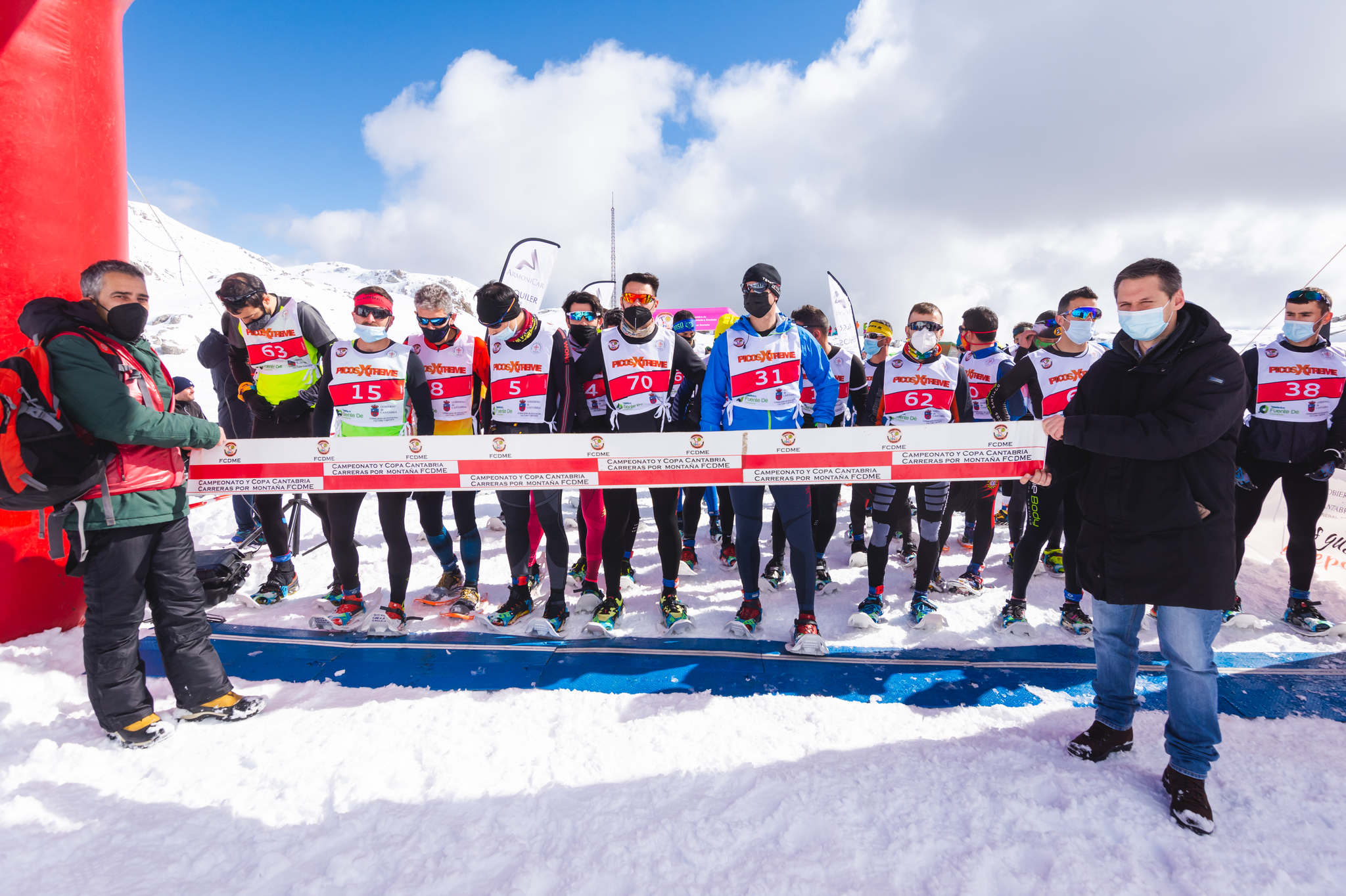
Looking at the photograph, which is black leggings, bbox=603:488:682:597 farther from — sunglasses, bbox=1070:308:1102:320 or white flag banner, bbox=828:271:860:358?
white flag banner, bbox=828:271:860:358

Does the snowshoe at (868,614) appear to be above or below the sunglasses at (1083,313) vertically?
below

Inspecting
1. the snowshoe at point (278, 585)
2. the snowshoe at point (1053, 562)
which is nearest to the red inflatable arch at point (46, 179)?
the snowshoe at point (278, 585)

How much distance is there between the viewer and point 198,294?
1455 inches

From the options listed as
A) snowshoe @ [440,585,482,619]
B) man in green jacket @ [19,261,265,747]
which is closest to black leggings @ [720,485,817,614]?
snowshoe @ [440,585,482,619]

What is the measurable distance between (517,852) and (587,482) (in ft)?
6.85

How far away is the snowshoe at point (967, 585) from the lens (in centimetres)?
459

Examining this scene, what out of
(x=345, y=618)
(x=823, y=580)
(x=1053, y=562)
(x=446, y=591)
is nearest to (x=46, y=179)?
(x=345, y=618)

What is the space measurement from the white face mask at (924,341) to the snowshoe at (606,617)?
2.86 meters

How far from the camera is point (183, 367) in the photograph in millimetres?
17891

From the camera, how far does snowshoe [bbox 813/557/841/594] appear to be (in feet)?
15.2

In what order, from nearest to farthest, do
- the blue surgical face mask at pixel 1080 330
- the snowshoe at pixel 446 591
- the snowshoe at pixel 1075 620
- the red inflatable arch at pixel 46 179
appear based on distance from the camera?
1. the red inflatable arch at pixel 46 179
2. the snowshoe at pixel 1075 620
3. the blue surgical face mask at pixel 1080 330
4. the snowshoe at pixel 446 591

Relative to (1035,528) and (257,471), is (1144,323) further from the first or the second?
(257,471)

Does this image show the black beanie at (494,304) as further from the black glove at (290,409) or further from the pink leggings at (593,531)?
the black glove at (290,409)

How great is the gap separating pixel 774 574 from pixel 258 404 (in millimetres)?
4258
